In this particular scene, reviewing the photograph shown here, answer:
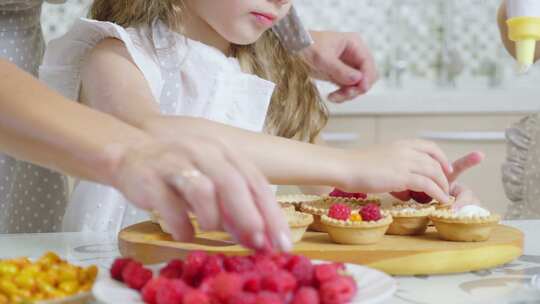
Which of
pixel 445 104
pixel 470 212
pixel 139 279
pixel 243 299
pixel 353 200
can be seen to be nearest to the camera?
pixel 243 299

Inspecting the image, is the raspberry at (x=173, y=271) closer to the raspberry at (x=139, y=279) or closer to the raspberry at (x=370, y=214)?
the raspberry at (x=139, y=279)

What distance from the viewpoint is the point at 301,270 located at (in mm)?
719

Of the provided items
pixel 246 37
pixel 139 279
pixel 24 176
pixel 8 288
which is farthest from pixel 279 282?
pixel 24 176

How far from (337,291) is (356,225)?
310 millimetres

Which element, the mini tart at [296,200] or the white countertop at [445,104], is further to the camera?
the white countertop at [445,104]

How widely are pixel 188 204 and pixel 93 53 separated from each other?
2.74ft

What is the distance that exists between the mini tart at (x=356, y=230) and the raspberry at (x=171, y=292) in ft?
1.17

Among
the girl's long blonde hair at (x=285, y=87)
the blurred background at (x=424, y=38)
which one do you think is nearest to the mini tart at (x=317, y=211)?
the girl's long blonde hair at (x=285, y=87)

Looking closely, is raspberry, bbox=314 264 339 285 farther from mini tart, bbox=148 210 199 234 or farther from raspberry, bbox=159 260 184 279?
mini tart, bbox=148 210 199 234

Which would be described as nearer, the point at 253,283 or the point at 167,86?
the point at 253,283

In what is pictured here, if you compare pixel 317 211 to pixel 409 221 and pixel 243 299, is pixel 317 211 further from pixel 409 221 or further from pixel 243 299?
pixel 243 299

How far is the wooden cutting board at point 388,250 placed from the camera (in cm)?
96

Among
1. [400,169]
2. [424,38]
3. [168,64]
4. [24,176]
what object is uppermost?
[424,38]

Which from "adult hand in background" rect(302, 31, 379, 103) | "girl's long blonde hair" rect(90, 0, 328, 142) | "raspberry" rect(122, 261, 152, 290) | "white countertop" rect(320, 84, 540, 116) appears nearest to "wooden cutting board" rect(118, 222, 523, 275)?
"raspberry" rect(122, 261, 152, 290)
